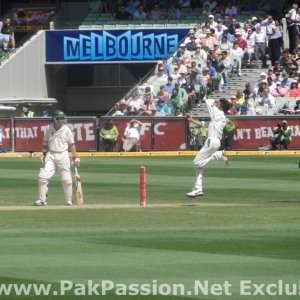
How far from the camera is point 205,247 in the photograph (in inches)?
651

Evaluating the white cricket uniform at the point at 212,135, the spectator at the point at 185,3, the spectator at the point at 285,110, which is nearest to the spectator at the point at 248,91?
the spectator at the point at 285,110

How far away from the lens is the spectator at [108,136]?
4538 centimetres

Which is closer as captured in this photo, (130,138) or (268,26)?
(130,138)

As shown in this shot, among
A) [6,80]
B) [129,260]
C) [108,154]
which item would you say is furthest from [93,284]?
[6,80]

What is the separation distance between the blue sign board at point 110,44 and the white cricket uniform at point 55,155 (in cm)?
3045

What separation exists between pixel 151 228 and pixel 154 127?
26.9 metres

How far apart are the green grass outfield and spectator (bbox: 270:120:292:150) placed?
512 inches

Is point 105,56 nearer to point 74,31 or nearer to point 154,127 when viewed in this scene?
point 74,31

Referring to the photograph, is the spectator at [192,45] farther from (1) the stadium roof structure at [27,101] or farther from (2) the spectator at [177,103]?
(1) the stadium roof structure at [27,101]

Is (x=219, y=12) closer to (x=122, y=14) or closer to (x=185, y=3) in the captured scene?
(x=185, y=3)

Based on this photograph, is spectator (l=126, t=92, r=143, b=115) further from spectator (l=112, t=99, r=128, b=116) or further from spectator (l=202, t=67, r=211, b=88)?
spectator (l=202, t=67, r=211, b=88)

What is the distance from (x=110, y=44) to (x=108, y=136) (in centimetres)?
1038

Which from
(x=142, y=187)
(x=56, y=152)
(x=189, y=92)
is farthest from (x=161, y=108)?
(x=142, y=187)

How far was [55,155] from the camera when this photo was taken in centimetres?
2350
